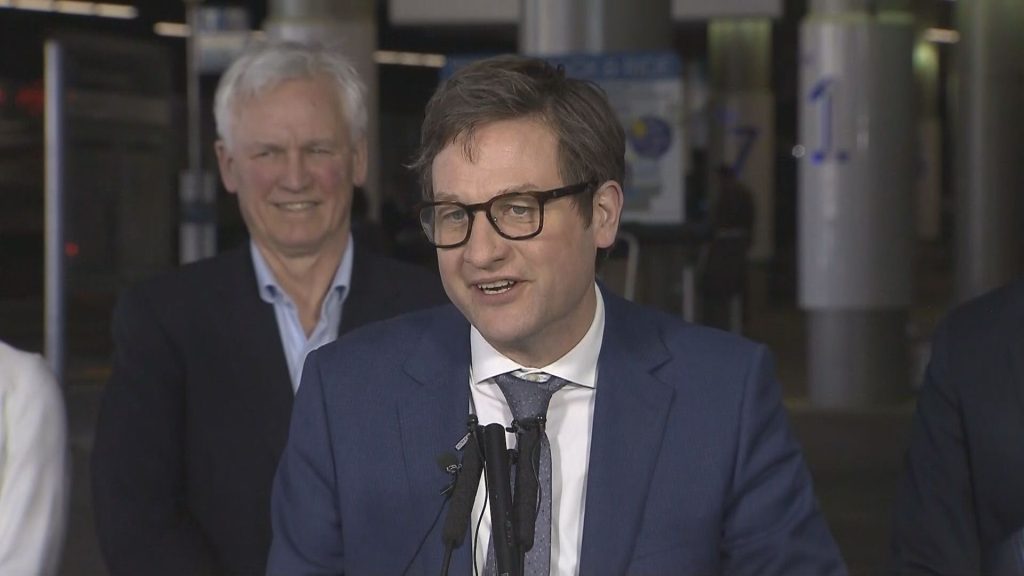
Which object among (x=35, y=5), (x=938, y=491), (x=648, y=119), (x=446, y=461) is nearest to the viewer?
(x=446, y=461)

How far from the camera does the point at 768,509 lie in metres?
2.51

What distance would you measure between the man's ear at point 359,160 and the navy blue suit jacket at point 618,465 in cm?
123

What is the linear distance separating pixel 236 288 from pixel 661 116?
22.0 feet

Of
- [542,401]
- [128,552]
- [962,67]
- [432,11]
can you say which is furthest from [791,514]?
[962,67]

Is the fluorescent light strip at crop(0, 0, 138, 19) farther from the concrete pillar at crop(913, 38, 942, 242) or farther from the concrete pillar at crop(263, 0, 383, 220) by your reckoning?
Answer: the concrete pillar at crop(913, 38, 942, 242)

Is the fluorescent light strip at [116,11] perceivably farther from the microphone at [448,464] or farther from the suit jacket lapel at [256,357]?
the microphone at [448,464]

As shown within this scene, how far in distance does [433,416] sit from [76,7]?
2699 centimetres

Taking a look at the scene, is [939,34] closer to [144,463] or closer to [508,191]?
[144,463]

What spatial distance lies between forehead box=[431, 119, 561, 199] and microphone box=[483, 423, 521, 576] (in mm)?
364

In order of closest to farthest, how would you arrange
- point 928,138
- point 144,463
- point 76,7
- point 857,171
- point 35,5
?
point 144,463 → point 857,171 → point 35,5 → point 76,7 → point 928,138

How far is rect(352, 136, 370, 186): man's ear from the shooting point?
3865 millimetres

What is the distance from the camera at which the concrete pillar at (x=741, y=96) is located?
107 ft

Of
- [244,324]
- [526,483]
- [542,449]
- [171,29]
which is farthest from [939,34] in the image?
[526,483]

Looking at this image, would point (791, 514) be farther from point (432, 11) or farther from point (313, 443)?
point (432, 11)
